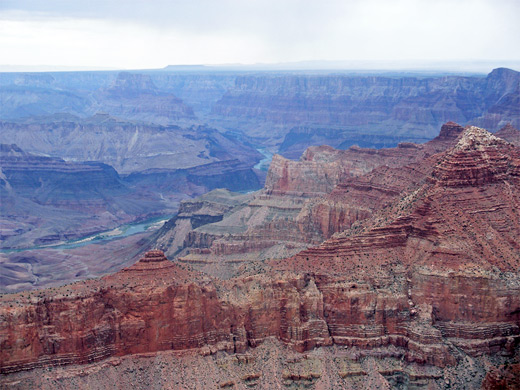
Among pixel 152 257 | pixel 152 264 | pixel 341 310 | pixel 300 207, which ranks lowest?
pixel 300 207

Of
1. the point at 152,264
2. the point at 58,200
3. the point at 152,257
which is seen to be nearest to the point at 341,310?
the point at 152,264

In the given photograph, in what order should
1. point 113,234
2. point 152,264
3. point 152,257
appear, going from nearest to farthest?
point 152,264, point 152,257, point 113,234

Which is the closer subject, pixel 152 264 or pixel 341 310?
pixel 152 264

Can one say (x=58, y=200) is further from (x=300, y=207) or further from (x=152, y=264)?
(x=152, y=264)

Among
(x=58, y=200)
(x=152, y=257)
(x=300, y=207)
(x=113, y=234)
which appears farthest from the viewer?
(x=58, y=200)

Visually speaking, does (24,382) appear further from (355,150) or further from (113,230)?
(113,230)

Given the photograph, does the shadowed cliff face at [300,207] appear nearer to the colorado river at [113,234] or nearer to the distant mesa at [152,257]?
the colorado river at [113,234]

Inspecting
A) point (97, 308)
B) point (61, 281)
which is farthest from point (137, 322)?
point (61, 281)

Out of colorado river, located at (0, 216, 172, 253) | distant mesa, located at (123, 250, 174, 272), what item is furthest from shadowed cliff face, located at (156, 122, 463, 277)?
distant mesa, located at (123, 250, 174, 272)

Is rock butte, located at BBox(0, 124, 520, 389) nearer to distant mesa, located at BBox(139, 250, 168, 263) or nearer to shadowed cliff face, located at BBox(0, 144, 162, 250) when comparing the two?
distant mesa, located at BBox(139, 250, 168, 263)
